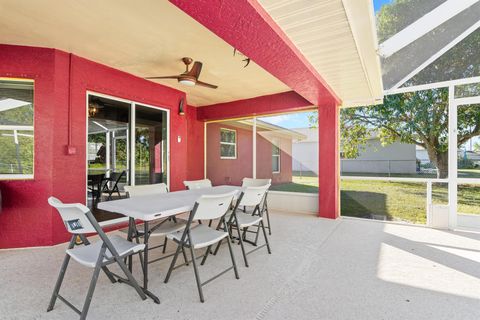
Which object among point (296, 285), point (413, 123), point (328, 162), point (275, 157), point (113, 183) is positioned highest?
point (413, 123)

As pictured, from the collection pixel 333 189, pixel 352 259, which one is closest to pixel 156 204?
pixel 352 259

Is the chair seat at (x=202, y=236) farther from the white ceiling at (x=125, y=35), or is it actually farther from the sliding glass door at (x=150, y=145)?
the sliding glass door at (x=150, y=145)

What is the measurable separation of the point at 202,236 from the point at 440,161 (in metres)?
4.62

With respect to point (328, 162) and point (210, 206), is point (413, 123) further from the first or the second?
point (210, 206)

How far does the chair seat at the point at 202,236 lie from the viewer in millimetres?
2203

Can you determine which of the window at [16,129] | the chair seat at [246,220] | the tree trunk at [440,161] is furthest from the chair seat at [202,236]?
the tree trunk at [440,161]

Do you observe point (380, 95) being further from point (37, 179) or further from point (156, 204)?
point (37, 179)

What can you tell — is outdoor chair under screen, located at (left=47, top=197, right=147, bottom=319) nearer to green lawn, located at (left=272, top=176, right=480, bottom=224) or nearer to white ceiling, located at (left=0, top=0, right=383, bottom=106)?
white ceiling, located at (left=0, top=0, right=383, bottom=106)

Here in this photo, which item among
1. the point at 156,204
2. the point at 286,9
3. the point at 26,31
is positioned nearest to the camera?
the point at 286,9

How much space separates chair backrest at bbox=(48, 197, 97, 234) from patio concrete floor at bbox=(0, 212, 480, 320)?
684mm

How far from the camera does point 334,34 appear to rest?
2424 mm

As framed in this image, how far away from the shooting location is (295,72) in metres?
3.07

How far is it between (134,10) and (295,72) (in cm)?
194

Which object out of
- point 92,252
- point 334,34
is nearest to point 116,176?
point 92,252
